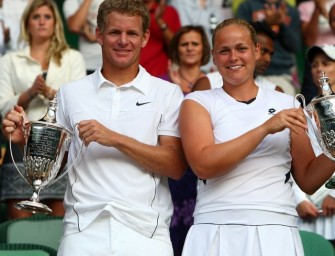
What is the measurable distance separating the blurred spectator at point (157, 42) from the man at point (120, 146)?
12.2 feet

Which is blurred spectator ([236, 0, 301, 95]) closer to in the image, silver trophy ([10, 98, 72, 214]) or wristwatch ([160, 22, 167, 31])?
wristwatch ([160, 22, 167, 31])

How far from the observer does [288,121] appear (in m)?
4.12

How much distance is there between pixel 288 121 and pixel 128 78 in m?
0.84

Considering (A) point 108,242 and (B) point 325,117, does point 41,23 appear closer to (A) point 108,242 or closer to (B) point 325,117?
(A) point 108,242

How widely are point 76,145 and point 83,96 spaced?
0.76 ft

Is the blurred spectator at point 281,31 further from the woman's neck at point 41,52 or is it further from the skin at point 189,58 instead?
the woman's neck at point 41,52

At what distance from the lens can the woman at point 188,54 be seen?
24.1 ft

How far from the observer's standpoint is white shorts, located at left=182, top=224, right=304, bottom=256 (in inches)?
166

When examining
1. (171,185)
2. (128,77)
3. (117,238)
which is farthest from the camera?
(171,185)

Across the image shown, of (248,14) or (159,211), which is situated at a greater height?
(248,14)

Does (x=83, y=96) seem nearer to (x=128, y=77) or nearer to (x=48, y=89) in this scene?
(x=128, y=77)

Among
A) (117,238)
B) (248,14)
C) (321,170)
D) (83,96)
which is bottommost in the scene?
(117,238)

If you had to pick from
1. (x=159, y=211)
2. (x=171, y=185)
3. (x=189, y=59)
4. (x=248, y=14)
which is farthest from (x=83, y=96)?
(x=248, y=14)

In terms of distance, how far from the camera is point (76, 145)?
14.7 ft
